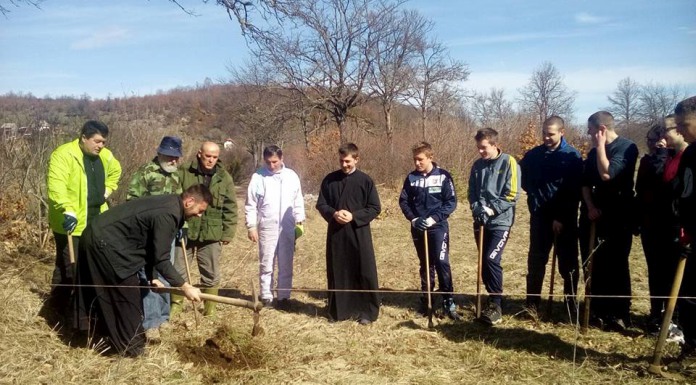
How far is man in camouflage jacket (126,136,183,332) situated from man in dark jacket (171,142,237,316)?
19 centimetres

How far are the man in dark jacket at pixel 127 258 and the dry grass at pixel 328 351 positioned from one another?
252mm

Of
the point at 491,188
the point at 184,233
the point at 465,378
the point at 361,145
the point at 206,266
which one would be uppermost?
the point at 361,145

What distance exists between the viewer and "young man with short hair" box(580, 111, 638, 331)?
4.85 meters

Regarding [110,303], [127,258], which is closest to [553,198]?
[127,258]

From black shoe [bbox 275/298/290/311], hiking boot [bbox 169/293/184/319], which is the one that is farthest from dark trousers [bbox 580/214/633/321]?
hiking boot [bbox 169/293/184/319]

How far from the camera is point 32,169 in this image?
8.23 meters

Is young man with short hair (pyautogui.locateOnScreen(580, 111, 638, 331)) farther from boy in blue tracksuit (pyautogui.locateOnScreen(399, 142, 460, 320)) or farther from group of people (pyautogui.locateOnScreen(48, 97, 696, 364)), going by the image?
boy in blue tracksuit (pyautogui.locateOnScreen(399, 142, 460, 320))

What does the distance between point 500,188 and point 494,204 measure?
18 centimetres

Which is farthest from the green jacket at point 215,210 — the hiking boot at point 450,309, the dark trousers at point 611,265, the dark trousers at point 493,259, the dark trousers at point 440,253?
the dark trousers at point 611,265

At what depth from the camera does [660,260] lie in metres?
4.86

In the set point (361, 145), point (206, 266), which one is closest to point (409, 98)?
point (361, 145)

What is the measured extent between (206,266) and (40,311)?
158 cm

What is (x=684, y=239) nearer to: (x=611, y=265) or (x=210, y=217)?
(x=611, y=265)

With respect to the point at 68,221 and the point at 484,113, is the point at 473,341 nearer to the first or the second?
the point at 68,221
